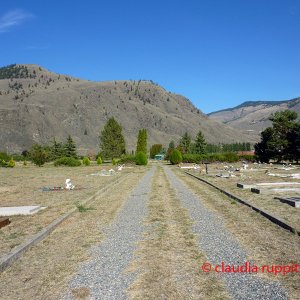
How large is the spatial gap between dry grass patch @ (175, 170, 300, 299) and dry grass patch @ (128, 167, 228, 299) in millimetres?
900

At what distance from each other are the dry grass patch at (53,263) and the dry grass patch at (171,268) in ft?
3.03

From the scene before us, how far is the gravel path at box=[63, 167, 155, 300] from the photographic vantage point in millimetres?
4816

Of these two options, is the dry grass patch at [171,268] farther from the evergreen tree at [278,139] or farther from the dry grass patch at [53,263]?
the evergreen tree at [278,139]

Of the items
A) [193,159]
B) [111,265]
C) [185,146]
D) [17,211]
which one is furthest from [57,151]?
[111,265]

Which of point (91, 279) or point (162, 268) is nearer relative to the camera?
point (91, 279)

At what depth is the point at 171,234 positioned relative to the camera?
316 inches

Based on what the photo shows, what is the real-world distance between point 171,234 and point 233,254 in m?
1.93

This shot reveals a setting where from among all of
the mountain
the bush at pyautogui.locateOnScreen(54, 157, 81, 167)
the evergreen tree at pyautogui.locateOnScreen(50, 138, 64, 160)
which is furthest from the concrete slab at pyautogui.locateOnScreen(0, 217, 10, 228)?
the mountain

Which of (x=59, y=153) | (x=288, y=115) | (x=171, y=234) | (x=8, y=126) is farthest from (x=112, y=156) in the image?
(x=8, y=126)

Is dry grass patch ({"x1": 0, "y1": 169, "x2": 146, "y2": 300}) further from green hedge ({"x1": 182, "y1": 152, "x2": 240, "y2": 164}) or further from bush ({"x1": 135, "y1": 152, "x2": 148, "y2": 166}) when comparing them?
green hedge ({"x1": 182, "y1": 152, "x2": 240, "y2": 164})

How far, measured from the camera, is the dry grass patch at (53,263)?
4891 millimetres

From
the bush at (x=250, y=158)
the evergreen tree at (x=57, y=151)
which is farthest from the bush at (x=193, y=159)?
the evergreen tree at (x=57, y=151)

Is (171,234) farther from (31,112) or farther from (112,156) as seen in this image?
(31,112)

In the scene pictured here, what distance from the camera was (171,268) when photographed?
5.63m
